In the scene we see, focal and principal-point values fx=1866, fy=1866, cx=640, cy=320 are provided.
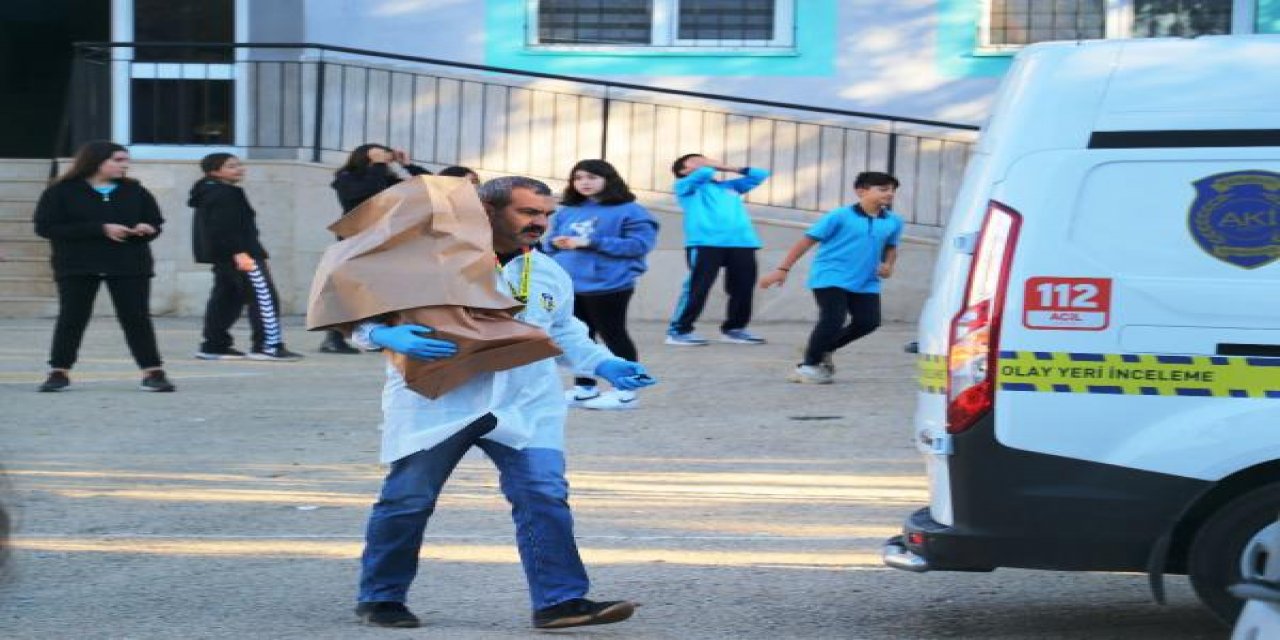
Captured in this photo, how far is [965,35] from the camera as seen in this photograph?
17.0 m

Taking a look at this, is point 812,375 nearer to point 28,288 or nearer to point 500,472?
point 500,472

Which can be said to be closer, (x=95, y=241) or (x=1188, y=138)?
(x=1188, y=138)

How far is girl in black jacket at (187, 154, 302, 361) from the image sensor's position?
44.1 feet

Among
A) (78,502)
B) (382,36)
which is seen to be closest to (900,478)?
(78,502)

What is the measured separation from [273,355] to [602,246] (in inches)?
143

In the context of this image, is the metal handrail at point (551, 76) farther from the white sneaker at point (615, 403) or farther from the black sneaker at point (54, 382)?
the white sneaker at point (615, 403)

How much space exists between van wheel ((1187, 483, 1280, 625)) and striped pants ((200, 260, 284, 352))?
915cm

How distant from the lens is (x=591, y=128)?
17.2 m

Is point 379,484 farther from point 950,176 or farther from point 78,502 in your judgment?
point 950,176

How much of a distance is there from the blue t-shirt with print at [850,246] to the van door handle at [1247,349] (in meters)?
6.72

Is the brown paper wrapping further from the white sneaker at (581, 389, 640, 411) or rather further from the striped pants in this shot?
the striped pants

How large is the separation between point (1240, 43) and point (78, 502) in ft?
17.5

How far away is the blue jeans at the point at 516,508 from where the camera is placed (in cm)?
591

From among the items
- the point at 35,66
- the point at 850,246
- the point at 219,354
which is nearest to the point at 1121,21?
the point at 850,246
